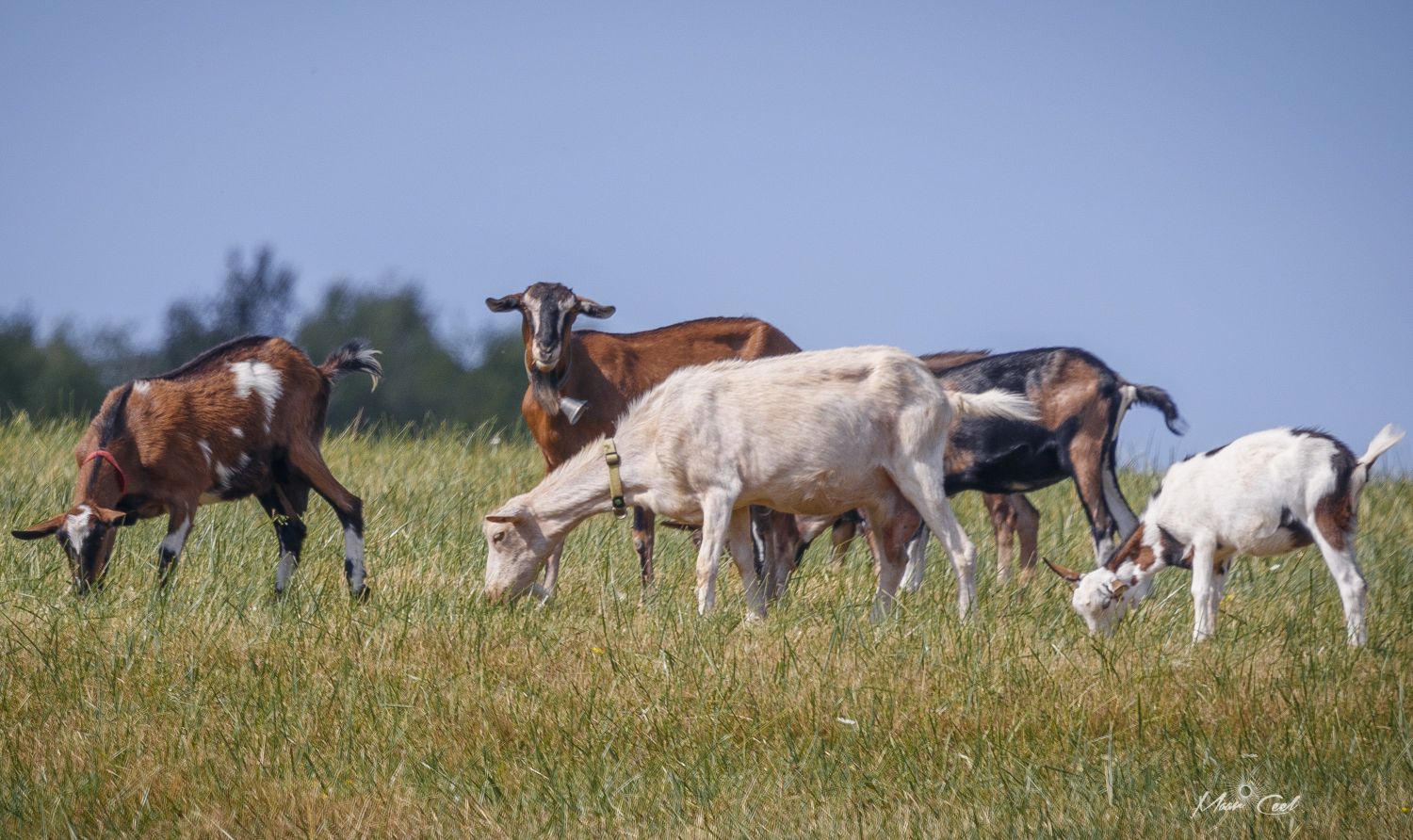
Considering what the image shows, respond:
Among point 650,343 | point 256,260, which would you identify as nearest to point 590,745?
point 650,343

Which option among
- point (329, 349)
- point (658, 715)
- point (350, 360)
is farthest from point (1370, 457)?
point (329, 349)

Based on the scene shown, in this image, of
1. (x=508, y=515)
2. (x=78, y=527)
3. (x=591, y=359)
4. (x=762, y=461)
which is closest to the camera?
(x=78, y=527)

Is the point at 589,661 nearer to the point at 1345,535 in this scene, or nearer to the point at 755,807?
the point at 755,807

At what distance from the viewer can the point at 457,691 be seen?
6836 mm

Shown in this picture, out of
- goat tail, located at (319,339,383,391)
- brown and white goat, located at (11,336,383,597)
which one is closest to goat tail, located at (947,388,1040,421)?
brown and white goat, located at (11,336,383,597)

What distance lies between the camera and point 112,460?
8516 mm

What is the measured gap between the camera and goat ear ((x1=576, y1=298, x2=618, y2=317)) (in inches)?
401

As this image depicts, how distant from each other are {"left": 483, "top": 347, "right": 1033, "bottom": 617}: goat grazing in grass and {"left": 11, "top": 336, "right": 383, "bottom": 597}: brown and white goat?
4.20 ft

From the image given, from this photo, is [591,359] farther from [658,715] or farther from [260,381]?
[658,715]

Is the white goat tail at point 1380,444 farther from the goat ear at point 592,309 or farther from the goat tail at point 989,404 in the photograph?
the goat ear at point 592,309

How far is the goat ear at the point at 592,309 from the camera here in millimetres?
10180

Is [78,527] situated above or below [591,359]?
below

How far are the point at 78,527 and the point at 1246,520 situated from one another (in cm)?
655

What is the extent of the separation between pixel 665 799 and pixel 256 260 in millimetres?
43791
